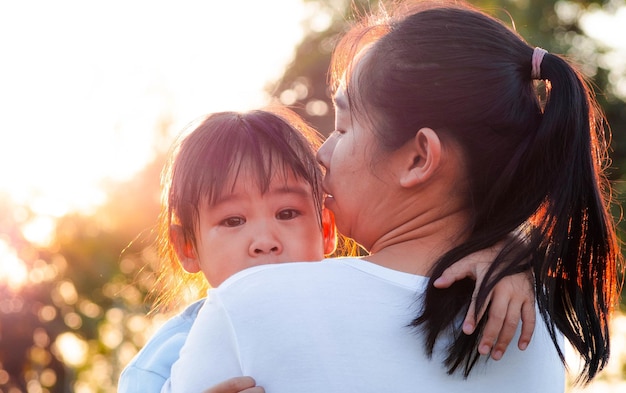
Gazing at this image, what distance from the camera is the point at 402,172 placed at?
6.07 feet

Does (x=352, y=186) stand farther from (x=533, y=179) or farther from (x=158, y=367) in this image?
(x=158, y=367)

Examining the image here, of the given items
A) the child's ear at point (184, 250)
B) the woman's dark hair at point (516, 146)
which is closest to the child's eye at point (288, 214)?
the child's ear at point (184, 250)

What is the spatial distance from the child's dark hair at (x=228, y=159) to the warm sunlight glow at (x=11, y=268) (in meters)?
10.4

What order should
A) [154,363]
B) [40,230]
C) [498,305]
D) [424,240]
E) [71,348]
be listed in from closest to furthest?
[498,305] < [424,240] < [154,363] < [40,230] < [71,348]


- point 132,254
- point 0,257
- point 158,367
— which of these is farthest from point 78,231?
point 158,367

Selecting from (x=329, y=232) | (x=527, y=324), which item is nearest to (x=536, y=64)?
(x=527, y=324)

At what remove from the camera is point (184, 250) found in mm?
2717

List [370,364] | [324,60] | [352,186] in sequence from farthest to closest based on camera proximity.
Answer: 1. [324,60]
2. [352,186]
3. [370,364]

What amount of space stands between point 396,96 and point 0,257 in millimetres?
11612

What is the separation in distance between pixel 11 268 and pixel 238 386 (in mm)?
12323

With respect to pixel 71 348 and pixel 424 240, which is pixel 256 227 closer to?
pixel 424 240

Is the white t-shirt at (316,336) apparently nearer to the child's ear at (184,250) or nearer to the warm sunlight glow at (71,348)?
the child's ear at (184,250)

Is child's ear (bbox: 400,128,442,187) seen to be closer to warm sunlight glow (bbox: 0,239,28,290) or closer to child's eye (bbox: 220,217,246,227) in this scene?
child's eye (bbox: 220,217,246,227)

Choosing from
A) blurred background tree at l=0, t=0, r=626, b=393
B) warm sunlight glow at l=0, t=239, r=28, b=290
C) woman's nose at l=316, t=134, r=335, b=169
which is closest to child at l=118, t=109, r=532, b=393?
woman's nose at l=316, t=134, r=335, b=169
